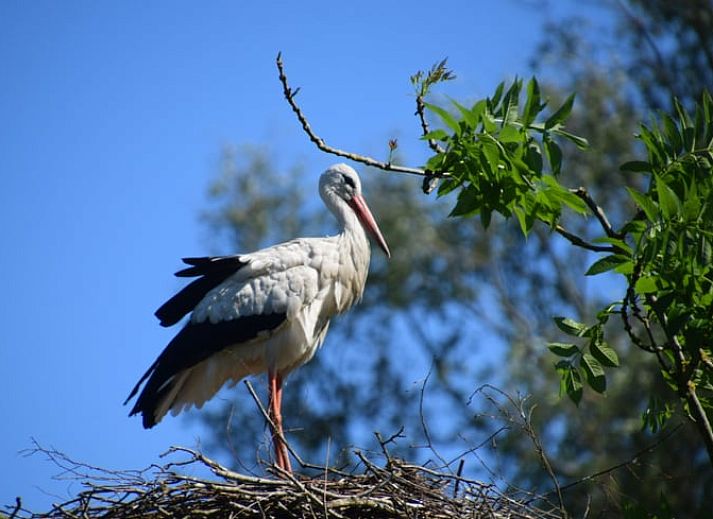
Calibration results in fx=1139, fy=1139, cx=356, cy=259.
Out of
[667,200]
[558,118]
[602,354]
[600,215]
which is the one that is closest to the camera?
[667,200]

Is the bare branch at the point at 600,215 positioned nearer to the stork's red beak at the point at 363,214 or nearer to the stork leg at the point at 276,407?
the stork leg at the point at 276,407

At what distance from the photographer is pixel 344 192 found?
7.49 metres

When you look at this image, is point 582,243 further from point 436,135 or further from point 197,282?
point 197,282

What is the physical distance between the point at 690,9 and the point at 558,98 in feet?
8.60

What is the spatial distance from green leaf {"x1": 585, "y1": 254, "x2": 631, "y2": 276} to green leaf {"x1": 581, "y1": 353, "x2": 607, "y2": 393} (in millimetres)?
438

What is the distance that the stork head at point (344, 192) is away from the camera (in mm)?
7465

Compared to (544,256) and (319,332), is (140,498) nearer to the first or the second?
(319,332)

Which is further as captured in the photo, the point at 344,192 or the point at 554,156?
the point at 344,192

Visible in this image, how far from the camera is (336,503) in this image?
14.1 feet

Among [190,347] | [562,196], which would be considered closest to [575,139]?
[562,196]

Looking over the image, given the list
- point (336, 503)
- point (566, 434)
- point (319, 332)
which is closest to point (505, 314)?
point (566, 434)

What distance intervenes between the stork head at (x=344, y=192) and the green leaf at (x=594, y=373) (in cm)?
366

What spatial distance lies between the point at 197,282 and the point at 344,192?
1.17m

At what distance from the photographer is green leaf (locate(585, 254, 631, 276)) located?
11.5ft
